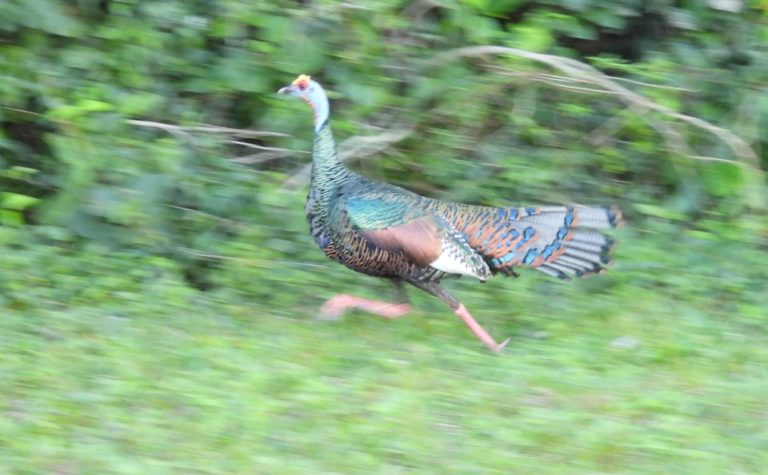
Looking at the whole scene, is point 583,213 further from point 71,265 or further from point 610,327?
point 71,265

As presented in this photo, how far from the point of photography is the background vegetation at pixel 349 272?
4707mm

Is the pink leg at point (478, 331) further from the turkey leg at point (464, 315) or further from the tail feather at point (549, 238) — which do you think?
the tail feather at point (549, 238)

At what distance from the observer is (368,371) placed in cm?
534

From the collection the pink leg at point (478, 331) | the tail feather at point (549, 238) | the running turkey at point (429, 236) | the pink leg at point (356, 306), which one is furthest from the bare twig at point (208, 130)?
the pink leg at point (478, 331)

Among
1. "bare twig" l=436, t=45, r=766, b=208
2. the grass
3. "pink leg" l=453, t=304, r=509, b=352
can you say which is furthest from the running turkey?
"bare twig" l=436, t=45, r=766, b=208

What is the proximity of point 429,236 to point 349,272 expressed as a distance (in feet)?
3.89

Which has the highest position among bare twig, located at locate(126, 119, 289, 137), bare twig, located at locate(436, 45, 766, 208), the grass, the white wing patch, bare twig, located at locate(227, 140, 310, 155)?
bare twig, located at locate(436, 45, 766, 208)

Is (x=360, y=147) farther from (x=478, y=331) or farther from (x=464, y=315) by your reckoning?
(x=478, y=331)

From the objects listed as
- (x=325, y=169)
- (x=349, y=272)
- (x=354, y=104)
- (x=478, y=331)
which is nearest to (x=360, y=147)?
(x=354, y=104)

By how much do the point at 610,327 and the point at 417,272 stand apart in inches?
Answer: 44.5

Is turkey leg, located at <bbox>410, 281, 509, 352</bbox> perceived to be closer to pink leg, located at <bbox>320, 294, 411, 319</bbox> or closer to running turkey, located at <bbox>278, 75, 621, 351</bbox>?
running turkey, located at <bbox>278, 75, 621, 351</bbox>

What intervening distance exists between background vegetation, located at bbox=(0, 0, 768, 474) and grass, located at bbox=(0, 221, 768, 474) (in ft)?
0.06

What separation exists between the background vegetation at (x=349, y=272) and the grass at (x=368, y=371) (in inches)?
0.7

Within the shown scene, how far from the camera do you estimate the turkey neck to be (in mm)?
6066
